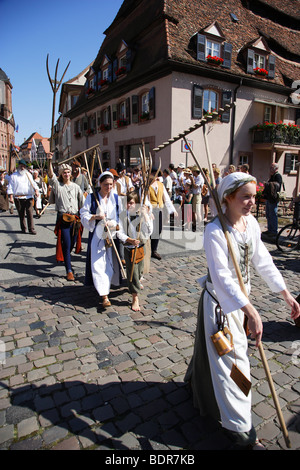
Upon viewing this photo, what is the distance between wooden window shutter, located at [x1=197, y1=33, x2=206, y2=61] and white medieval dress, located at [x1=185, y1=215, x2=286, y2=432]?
16148mm

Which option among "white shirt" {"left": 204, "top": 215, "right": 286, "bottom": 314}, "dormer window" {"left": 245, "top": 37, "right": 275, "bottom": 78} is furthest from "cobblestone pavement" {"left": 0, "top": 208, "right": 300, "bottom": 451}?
"dormer window" {"left": 245, "top": 37, "right": 275, "bottom": 78}

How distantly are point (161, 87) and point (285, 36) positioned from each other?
12.7 m

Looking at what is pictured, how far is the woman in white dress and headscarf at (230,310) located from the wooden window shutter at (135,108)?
17313 millimetres

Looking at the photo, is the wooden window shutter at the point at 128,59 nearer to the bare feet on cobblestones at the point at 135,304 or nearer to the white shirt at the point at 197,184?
the white shirt at the point at 197,184

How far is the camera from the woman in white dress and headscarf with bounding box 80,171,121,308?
14.6 feet

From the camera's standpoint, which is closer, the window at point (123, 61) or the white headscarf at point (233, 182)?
the white headscarf at point (233, 182)

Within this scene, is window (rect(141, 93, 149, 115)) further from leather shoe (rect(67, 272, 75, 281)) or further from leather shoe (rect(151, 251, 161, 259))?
leather shoe (rect(67, 272, 75, 281))

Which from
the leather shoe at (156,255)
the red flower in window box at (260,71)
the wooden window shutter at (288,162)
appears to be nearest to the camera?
the leather shoe at (156,255)

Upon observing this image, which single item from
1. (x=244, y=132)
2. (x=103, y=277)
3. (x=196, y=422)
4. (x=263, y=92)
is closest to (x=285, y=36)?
(x=263, y=92)

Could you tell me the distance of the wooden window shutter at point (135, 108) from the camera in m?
18.0

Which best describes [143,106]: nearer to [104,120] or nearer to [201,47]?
[201,47]

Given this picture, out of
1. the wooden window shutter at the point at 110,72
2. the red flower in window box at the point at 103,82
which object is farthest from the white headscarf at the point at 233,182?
the red flower in window box at the point at 103,82

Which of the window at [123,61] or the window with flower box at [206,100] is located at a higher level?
the window at [123,61]

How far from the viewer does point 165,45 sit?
603 inches
